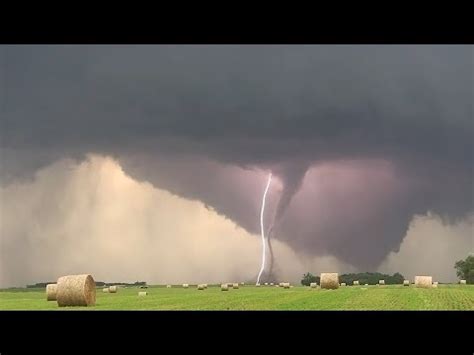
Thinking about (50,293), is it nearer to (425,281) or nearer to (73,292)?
(73,292)

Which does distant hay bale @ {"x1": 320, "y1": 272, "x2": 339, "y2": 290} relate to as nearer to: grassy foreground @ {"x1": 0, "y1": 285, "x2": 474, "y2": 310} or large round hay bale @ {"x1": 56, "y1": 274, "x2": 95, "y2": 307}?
grassy foreground @ {"x1": 0, "y1": 285, "x2": 474, "y2": 310}

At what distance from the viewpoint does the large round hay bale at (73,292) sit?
20.7m

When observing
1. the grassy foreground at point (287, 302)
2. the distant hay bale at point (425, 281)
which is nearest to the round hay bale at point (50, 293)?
the grassy foreground at point (287, 302)

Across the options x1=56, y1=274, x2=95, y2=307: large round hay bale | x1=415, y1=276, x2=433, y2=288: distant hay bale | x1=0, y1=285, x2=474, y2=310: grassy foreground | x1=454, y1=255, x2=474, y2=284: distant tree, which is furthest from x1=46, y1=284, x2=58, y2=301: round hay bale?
x1=454, y1=255, x2=474, y2=284: distant tree

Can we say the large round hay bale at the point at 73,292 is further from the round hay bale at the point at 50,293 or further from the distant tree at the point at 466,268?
the distant tree at the point at 466,268

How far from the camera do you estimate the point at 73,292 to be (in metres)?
20.7

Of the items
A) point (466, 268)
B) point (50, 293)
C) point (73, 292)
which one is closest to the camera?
point (73, 292)

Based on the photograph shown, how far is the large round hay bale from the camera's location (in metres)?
20.7

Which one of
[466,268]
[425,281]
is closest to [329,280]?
[425,281]
